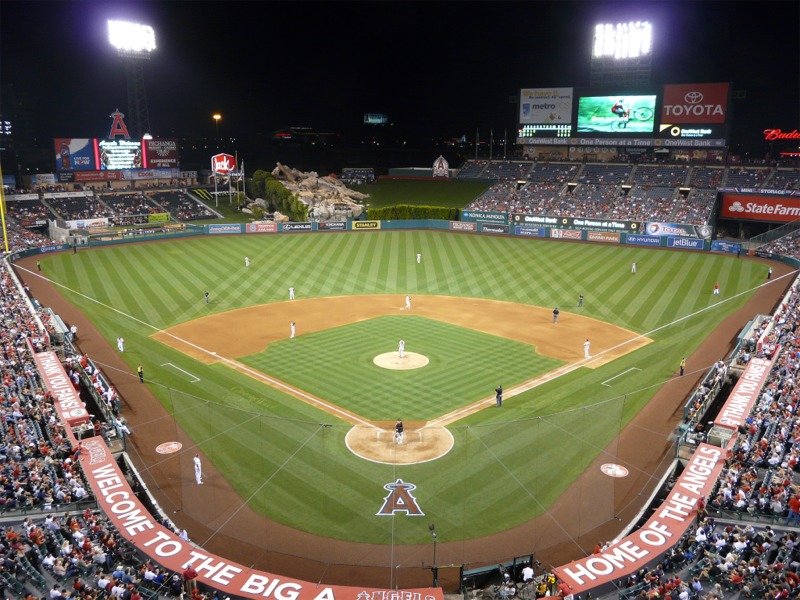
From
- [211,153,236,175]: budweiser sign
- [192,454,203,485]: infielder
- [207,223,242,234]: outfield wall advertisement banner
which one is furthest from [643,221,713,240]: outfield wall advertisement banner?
[192,454,203,485]: infielder

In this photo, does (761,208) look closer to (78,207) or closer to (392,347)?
(392,347)

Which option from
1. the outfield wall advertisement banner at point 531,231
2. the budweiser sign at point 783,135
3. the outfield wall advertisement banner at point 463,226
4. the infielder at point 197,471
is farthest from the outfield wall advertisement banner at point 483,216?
the infielder at point 197,471

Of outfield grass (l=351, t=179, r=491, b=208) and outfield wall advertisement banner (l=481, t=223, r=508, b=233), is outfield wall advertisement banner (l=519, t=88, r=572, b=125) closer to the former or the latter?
outfield grass (l=351, t=179, r=491, b=208)

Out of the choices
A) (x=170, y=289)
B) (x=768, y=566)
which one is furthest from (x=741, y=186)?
(x=768, y=566)

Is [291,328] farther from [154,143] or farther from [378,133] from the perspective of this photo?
[378,133]

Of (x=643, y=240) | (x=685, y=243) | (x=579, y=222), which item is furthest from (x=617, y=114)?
(x=685, y=243)

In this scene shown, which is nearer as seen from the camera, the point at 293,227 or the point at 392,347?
the point at 392,347
